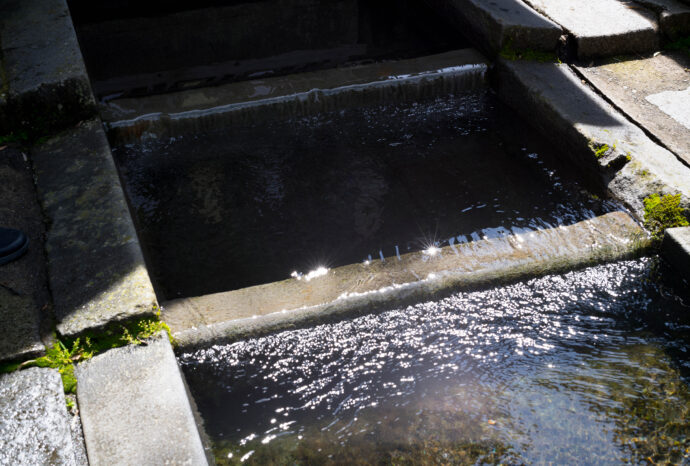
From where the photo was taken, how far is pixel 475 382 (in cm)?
238

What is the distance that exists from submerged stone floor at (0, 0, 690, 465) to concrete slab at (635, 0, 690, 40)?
10mm

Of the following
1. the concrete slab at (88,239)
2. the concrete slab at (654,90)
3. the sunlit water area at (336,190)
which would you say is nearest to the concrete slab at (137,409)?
the concrete slab at (88,239)

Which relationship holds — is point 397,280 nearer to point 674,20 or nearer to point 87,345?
point 87,345

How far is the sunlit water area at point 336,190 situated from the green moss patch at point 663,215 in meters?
0.28

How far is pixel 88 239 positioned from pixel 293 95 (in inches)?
80.9

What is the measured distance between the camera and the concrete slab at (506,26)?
169 inches

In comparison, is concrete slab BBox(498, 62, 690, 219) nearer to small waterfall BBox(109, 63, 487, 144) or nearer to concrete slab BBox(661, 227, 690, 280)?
concrete slab BBox(661, 227, 690, 280)

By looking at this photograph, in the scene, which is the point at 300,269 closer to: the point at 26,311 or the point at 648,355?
the point at 26,311

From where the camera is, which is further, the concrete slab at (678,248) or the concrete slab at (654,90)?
the concrete slab at (654,90)

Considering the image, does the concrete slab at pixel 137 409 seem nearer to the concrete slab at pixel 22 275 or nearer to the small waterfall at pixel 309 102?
the concrete slab at pixel 22 275

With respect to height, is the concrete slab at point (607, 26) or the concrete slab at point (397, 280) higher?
the concrete slab at point (607, 26)

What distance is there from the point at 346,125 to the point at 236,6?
226 cm

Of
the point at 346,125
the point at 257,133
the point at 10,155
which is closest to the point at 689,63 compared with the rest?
the point at 346,125

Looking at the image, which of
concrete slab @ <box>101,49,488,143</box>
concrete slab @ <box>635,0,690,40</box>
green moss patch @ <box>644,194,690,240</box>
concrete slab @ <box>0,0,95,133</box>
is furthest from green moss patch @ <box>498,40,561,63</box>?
concrete slab @ <box>0,0,95,133</box>
